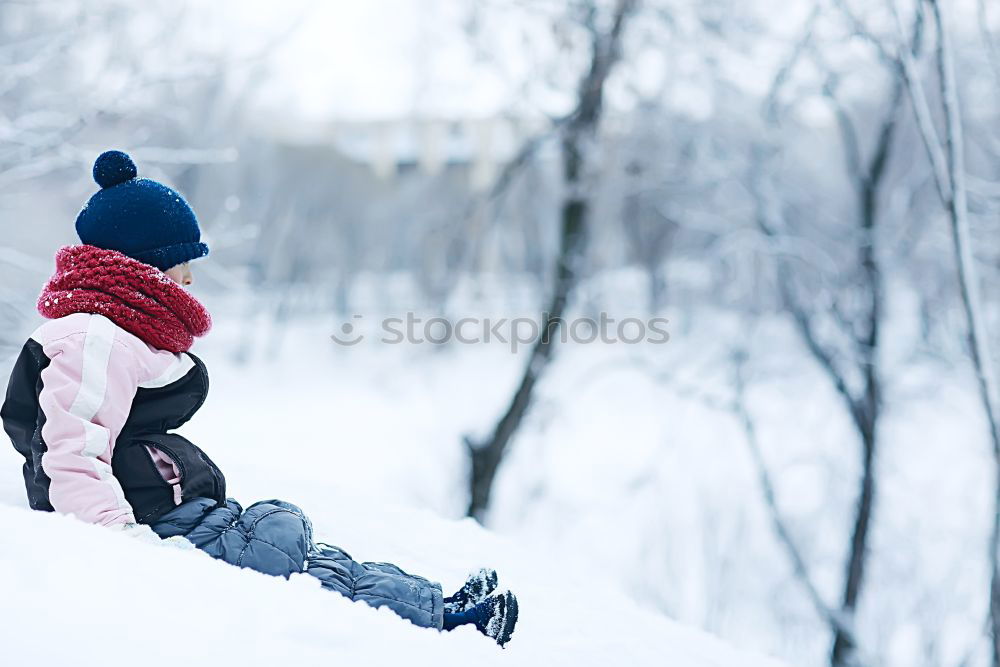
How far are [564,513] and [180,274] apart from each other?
8489mm

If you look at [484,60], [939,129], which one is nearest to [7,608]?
[484,60]

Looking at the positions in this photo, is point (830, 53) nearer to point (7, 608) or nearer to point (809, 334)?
point (809, 334)

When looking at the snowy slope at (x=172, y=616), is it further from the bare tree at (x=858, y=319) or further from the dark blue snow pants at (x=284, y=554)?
the bare tree at (x=858, y=319)

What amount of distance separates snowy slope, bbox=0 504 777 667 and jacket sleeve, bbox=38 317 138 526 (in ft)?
0.30

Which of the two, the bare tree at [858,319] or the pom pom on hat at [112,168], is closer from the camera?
the pom pom on hat at [112,168]

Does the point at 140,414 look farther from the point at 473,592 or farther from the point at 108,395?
the point at 473,592

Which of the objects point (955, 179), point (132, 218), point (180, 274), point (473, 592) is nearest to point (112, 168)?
point (132, 218)

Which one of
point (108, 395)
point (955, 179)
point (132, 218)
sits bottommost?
point (108, 395)

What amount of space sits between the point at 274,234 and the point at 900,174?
41.3 feet

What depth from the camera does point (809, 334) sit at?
673cm

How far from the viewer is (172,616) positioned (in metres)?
1.39

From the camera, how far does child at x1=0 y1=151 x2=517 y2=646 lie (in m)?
1.65

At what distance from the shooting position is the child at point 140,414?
1654mm

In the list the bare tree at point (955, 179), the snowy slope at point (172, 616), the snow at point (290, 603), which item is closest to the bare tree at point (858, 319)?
the bare tree at point (955, 179)
